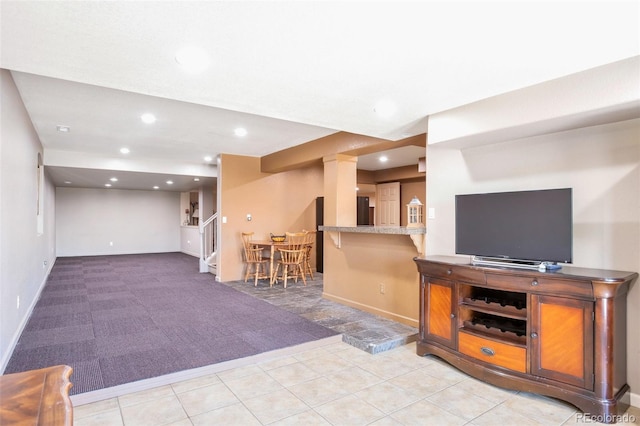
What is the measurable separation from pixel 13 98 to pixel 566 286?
4526mm

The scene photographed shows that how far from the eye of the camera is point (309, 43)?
6.58 ft

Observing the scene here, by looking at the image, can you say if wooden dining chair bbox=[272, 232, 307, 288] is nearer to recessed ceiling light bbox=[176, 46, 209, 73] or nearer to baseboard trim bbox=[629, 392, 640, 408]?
recessed ceiling light bbox=[176, 46, 209, 73]

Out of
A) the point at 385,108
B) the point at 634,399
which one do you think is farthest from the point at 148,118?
the point at 634,399

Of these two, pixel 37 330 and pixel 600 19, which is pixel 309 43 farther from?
pixel 37 330

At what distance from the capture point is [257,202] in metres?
7.14

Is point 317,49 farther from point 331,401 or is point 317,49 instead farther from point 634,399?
point 634,399

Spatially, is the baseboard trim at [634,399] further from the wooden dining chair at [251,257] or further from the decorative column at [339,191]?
the wooden dining chair at [251,257]

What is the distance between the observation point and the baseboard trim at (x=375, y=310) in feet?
13.1

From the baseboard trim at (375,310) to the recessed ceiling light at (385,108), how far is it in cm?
225

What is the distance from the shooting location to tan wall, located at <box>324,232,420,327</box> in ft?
13.4

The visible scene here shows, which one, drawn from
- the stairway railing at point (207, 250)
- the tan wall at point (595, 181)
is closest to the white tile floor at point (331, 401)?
the tan wall at point (595, 181)

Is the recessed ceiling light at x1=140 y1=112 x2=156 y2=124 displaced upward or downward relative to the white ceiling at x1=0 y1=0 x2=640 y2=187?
upward

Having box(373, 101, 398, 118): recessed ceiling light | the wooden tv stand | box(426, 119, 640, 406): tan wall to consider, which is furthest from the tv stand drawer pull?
box(373, 101, 398, 118): recessed ceiling light

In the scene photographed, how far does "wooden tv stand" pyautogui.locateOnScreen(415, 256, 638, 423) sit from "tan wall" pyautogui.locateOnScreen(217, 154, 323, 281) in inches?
179
